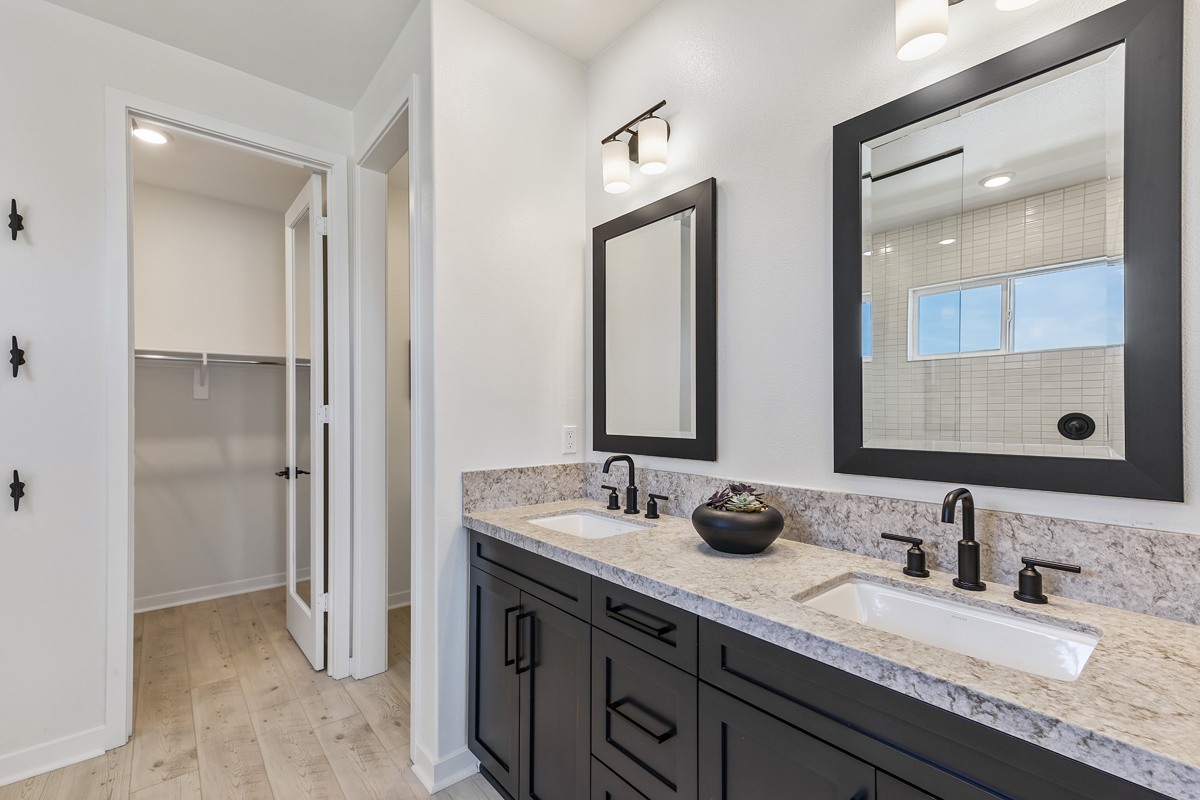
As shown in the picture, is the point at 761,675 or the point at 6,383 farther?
the point at 6,383

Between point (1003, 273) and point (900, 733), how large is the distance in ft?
2.96

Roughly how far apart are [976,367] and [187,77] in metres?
2.89

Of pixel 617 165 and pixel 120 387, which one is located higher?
pixel 617 165

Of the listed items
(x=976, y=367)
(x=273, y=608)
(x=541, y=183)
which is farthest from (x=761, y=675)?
(x=273, y=608)

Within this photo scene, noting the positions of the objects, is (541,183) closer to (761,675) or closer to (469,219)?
(469,219)

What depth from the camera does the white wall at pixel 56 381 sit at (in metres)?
1.85

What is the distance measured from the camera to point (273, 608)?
3.36m

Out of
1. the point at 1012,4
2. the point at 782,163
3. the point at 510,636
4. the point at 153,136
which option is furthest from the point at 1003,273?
the point at 153,136

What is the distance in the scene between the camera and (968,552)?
1087 millimetres

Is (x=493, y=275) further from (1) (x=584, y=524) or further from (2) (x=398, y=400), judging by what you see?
(2) (x=398, y=400)

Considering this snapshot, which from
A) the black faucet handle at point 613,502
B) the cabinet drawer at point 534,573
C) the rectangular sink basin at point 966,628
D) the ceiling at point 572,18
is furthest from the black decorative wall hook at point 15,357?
the rectangular sink basin at point 966,628

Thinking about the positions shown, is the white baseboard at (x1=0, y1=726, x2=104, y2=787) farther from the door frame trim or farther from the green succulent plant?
the green succulent plant

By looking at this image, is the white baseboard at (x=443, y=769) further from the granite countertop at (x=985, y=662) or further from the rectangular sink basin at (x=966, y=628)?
the rectangular sink basin at (x=966, y=628)

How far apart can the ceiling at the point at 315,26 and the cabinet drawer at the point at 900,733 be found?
2.07m
